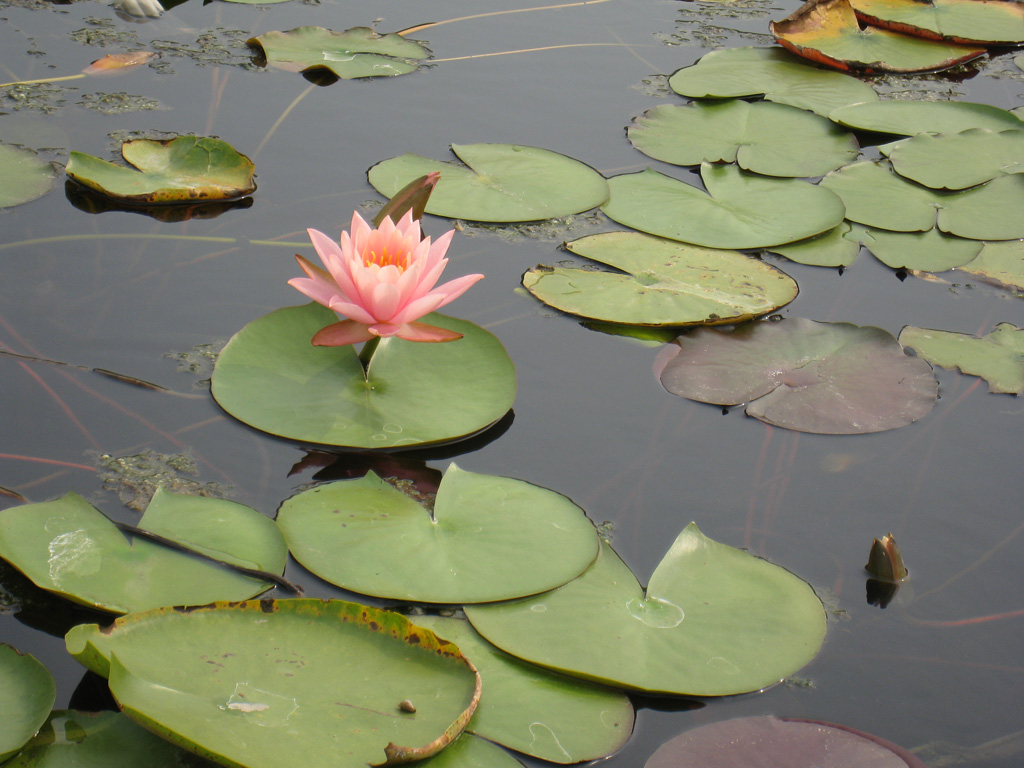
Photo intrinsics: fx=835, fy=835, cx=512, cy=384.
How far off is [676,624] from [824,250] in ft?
4.47

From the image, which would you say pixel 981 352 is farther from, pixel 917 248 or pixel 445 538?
pixel 445 538

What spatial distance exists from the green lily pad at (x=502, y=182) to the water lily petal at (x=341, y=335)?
73cm

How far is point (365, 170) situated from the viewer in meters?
2.47

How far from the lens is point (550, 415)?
1757 millimetres

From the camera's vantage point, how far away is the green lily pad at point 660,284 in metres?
2.00

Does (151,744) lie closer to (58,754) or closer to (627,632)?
(58,754)

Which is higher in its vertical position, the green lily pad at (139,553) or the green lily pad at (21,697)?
the green lily pad at (139,553)

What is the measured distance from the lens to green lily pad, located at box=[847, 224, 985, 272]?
2.28 m

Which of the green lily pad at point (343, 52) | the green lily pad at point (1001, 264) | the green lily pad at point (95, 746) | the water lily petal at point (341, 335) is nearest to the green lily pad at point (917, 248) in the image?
the green lily pad at point (1001, 264)

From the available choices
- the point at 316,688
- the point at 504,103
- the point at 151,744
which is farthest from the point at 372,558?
the point at 504,103

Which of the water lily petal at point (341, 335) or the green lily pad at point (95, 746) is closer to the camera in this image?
the green lily pad at point (95, 746)

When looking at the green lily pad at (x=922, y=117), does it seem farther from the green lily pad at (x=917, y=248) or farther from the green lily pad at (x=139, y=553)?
the green lily pad at (x=139, y=553)

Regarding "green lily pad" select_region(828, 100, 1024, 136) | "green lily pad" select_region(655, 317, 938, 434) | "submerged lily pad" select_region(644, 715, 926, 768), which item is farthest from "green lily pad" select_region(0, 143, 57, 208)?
"green lily pad" select_region(828, 100, 1024, 136)

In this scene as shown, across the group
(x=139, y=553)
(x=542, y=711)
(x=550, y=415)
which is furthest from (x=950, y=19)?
(x=139, y=553)
